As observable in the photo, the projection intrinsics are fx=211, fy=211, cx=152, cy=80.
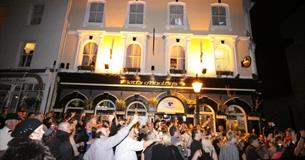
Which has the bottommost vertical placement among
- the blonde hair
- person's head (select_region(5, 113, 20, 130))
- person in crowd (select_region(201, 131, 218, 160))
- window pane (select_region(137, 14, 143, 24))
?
person in crowd (select_region(201, 131, 218, 160))

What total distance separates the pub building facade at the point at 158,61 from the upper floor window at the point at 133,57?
73 millimetres

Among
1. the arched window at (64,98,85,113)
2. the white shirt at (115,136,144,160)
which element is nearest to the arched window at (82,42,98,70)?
the arched window at (64,98,85,113)

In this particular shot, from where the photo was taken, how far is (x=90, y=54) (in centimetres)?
1581

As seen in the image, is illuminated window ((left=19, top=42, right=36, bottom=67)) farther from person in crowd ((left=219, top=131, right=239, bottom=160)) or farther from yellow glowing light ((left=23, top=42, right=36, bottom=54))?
person in crowd ((left=219, top=131, right=239, bottom=160))

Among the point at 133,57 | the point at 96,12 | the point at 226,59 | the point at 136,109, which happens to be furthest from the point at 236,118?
the point at 96,12

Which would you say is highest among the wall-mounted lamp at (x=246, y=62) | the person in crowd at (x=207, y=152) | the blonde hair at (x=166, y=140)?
the wall-mounted lamp at (x=246, y=62)

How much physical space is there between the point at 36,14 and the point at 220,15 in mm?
14920

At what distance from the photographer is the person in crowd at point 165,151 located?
4613 mm

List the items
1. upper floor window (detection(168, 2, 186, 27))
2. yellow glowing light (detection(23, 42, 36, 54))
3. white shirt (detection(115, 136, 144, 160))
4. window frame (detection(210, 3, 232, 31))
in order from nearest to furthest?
1. white shirt (detection(115, 136, 144, 160))
2. yellow glowing light (detection(23, 42, 36, 54))
3. window frame (detection(210, 3, 232, 31))
4. upper floor window (detection(168, 2, 186, 27))

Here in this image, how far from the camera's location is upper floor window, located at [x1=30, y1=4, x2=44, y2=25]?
17031 mm

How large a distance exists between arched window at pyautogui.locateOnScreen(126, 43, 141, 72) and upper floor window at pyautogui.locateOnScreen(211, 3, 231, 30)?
20.7 feet

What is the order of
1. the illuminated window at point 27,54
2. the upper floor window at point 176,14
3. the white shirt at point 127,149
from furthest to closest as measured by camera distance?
the upper floor window at point 176,14 < the illuminated window at point 27,54 < the white shirt at point 127,149

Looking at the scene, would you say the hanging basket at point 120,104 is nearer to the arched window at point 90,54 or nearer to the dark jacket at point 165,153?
the arched window at point 90,54

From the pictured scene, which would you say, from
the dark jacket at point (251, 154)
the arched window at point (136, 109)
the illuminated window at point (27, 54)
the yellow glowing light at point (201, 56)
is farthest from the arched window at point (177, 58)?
the illuminated window at point (27, 54)
